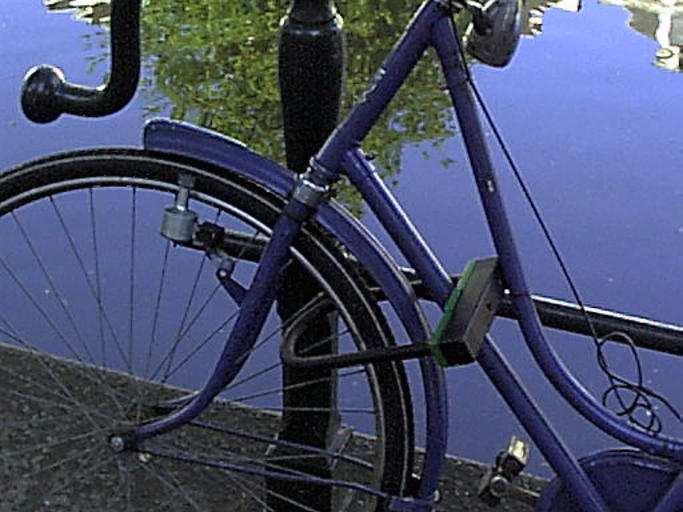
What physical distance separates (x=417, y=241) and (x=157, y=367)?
114 cm

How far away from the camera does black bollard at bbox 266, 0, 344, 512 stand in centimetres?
209

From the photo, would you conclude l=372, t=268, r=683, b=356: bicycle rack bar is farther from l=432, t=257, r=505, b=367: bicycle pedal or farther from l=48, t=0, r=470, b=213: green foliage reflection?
l=48, t=0, r=470, b=213: green foliage reflection

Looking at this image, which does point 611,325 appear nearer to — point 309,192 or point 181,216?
point 309,192

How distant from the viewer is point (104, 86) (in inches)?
81.4

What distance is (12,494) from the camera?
260 cm

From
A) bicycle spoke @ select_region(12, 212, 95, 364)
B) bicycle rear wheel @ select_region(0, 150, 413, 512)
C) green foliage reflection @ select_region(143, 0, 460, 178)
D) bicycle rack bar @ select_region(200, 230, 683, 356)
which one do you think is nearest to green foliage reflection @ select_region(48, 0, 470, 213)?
green foliage reflection @ select_region(143, 0, 460, 178)

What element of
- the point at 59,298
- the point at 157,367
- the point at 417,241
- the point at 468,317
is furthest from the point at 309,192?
the point at 59,298

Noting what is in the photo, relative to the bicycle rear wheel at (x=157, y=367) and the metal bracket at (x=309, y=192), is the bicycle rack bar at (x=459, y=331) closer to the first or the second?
the bicycle rear wheel at (x=157, y=367)

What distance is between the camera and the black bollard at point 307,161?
2090 mm

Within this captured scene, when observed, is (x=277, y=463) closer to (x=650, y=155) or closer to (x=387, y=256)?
(x=387, y=256)

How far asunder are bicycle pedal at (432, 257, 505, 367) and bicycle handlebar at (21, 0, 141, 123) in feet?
2.01

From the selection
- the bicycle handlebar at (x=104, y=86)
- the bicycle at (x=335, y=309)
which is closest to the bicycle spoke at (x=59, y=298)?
the bicycle at (x=335, y=309)

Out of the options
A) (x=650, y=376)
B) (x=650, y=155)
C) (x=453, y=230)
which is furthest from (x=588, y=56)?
(x=650, y=376)

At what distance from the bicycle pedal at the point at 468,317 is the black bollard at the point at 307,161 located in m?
0.28
